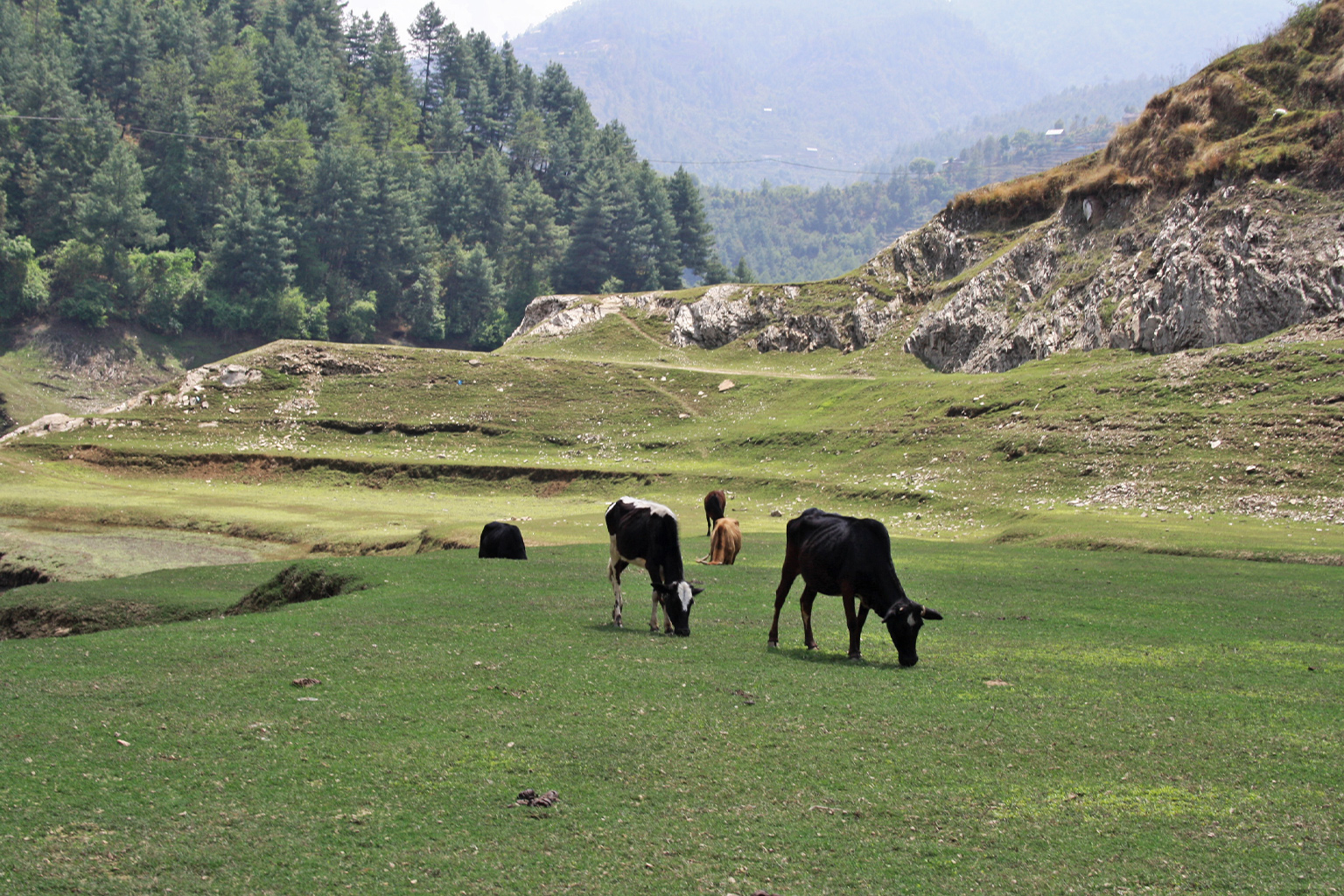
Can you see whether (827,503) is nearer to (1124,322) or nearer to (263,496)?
(1124,322)

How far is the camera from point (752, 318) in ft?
266

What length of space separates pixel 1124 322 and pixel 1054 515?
2315 cm

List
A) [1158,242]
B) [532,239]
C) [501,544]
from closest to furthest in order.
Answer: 1. [501,544]
2. [1158,242]
3. [532,239]

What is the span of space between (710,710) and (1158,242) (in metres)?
52.9

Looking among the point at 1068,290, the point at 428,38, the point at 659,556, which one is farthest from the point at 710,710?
the point at 428,38

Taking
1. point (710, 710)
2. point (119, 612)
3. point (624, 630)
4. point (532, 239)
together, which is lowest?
point (119, 612)

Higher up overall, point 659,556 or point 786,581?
point 659,556

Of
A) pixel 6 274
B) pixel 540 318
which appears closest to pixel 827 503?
pixel 540 318

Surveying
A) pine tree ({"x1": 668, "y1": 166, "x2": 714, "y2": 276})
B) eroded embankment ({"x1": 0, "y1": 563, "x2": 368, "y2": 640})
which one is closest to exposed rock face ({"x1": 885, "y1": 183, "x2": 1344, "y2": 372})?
eroded embankment ({"x1": 0, "y1": 563, "x2": 368, "y2": 640})

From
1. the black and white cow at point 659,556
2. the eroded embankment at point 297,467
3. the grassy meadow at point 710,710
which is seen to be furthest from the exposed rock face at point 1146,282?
the black and white cow at point 659,556

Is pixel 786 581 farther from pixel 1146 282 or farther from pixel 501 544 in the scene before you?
pixel 1146 282

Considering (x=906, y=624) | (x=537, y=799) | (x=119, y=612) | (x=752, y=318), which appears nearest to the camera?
(x=537, y=799)

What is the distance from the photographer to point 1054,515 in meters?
35.2

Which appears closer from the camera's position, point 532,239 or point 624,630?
point 624,630
